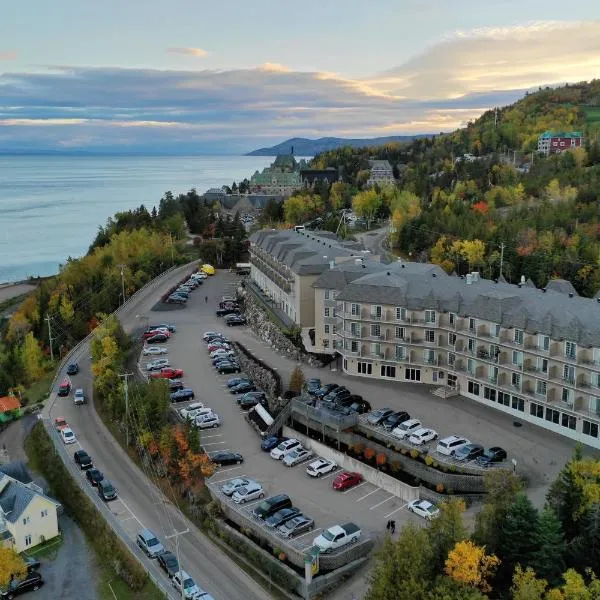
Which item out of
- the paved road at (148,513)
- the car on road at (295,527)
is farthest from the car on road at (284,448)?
the car on road at (295,527)

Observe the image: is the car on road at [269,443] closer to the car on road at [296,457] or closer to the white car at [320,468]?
the car on road at [296,457]

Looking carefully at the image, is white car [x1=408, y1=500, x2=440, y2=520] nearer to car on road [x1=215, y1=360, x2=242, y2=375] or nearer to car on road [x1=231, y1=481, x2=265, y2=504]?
car on road [x1=231, y1=481, x2=265, y2=504]

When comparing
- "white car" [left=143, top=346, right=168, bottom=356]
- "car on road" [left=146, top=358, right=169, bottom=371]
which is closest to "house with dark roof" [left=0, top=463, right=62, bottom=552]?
"car on road" [left=146, top=358, right=169, bottom=371]

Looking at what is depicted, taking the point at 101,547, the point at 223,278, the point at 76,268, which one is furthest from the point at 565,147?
the point at 101,547

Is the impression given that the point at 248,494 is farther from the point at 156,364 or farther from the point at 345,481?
the point at 156,364

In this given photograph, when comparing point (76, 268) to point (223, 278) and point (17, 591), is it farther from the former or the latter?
point (17, 591)
